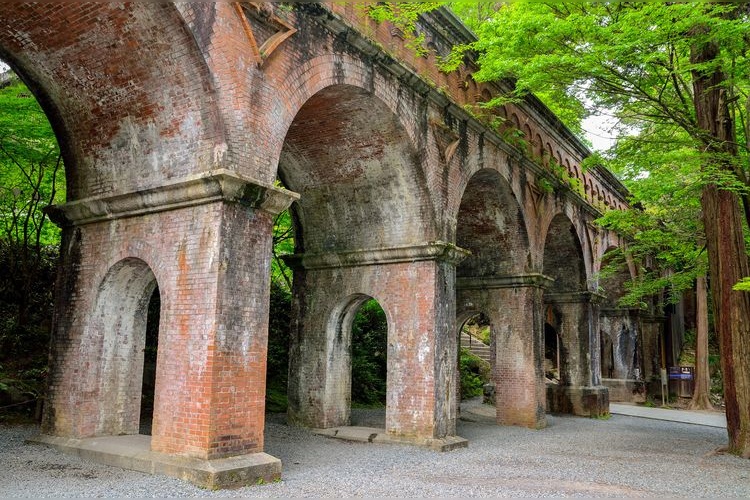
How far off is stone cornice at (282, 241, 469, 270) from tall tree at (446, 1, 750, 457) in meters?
3.32

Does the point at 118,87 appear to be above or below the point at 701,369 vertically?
above

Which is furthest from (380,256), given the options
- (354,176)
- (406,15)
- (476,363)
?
(476,363)

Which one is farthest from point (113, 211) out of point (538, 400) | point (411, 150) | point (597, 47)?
point (538, 400)

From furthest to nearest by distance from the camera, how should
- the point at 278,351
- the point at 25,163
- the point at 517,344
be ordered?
the point at 278,351 < the point at 517,344 < the point at 25,163

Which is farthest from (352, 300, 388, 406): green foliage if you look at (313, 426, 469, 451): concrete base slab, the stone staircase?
the stone staircase

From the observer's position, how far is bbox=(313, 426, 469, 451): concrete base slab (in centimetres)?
1145

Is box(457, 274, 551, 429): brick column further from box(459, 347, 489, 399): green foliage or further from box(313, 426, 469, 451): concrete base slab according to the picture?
box(459, 347, 489, 399): green foliage

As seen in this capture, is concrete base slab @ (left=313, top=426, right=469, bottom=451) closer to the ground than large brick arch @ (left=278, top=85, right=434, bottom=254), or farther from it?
closer to the ground

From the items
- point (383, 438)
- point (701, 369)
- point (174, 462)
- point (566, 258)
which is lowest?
point (383, 438)

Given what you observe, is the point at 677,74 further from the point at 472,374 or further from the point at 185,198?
the point at 472,374

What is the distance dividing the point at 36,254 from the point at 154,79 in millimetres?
8533

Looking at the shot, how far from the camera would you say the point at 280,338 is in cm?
1800

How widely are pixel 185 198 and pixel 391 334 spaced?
5.49 m

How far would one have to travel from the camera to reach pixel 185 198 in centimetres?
809
